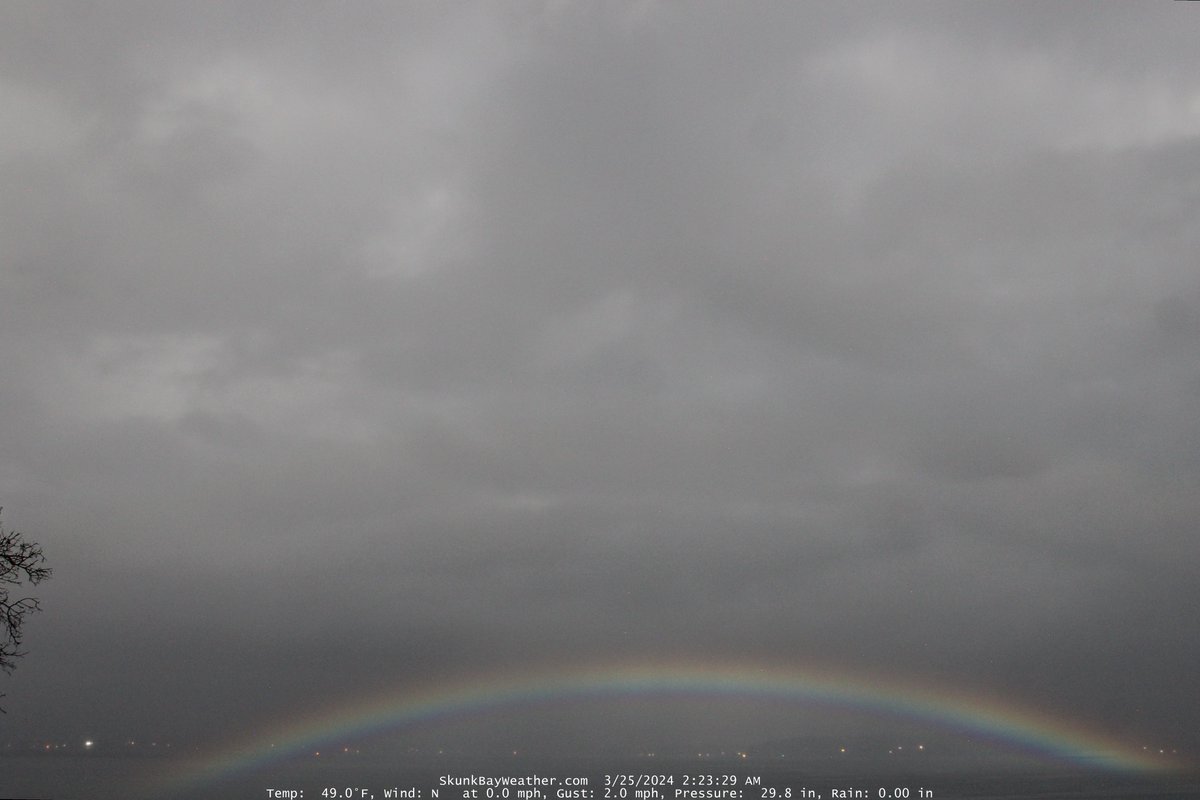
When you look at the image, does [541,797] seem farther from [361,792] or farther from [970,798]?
[970,798]

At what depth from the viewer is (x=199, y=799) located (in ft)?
610

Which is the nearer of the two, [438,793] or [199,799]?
[199,799]

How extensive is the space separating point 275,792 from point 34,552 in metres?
191

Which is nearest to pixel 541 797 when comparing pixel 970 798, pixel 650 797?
pixel 650 797

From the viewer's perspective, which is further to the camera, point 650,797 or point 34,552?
point 650,797

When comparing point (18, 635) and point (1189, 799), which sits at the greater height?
point (18, 635)

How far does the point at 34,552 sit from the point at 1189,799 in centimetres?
23577

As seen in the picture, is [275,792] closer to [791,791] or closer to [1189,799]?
[791,791]

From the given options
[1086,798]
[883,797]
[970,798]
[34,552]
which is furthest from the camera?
[1086,798]

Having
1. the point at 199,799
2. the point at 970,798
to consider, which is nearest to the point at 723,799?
the point at 970,798

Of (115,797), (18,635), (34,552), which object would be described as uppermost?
(34,552)

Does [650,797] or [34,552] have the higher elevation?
[34,552]

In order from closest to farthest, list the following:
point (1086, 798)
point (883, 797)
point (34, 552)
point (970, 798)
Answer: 1. point (34, 552)
2. point (883, 797)
3. point (970, 798)
4. point (1086, 798)

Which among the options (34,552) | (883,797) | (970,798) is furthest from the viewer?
(970,798)
